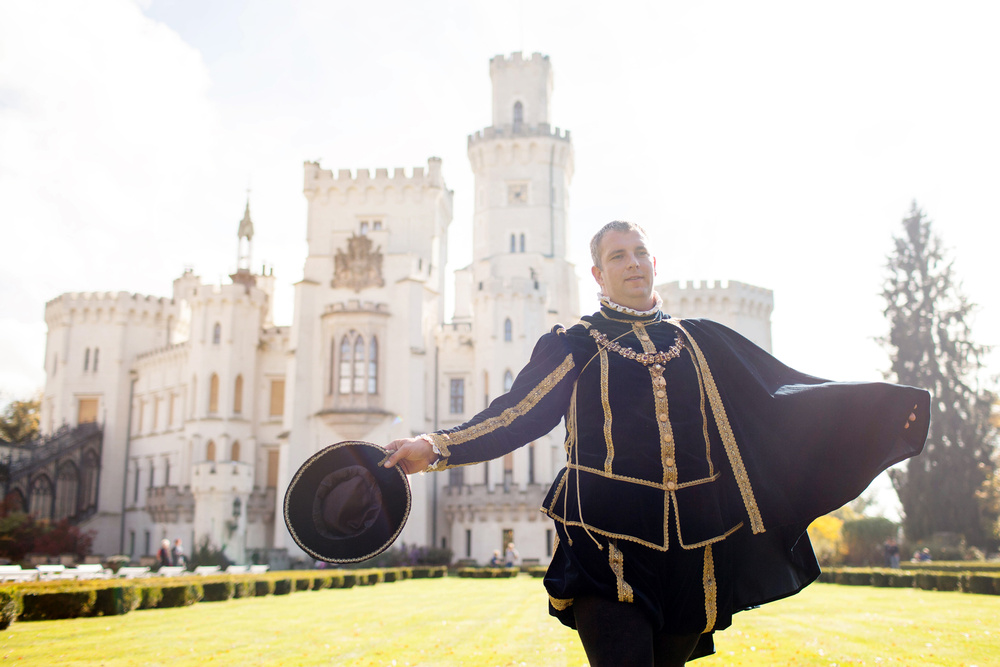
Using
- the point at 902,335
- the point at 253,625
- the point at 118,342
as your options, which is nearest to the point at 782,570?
the point at 253,625

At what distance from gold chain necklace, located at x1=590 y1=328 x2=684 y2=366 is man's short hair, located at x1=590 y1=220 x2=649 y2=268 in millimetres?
463

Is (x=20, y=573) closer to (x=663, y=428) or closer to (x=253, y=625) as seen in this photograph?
(x=253, y=625)

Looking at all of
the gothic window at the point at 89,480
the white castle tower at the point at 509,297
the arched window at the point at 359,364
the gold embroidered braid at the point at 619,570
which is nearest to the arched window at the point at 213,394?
the arched window at the point at 359,364

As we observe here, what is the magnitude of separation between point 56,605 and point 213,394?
3606cm

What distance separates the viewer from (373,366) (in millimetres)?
44406

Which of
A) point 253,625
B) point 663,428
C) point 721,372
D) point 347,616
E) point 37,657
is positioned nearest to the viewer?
point 663,428

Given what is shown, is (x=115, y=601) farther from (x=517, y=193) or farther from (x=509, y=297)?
(x=517, y=193)

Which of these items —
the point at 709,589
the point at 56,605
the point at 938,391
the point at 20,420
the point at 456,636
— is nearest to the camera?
the point at 709,589

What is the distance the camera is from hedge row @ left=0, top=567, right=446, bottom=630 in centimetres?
1375

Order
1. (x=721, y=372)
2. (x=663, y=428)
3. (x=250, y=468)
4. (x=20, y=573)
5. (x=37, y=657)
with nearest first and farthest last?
(x=663, y=428) < (x=721, y=372) < (x=37, y=657) < (x=20, y=573) < (x=250, y=468)

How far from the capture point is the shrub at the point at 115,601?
15.2 metres

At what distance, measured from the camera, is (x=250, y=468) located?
4288 cm

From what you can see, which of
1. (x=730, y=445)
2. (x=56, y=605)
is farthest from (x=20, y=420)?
(x=730, y=445)

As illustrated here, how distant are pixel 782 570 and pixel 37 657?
874 cm
